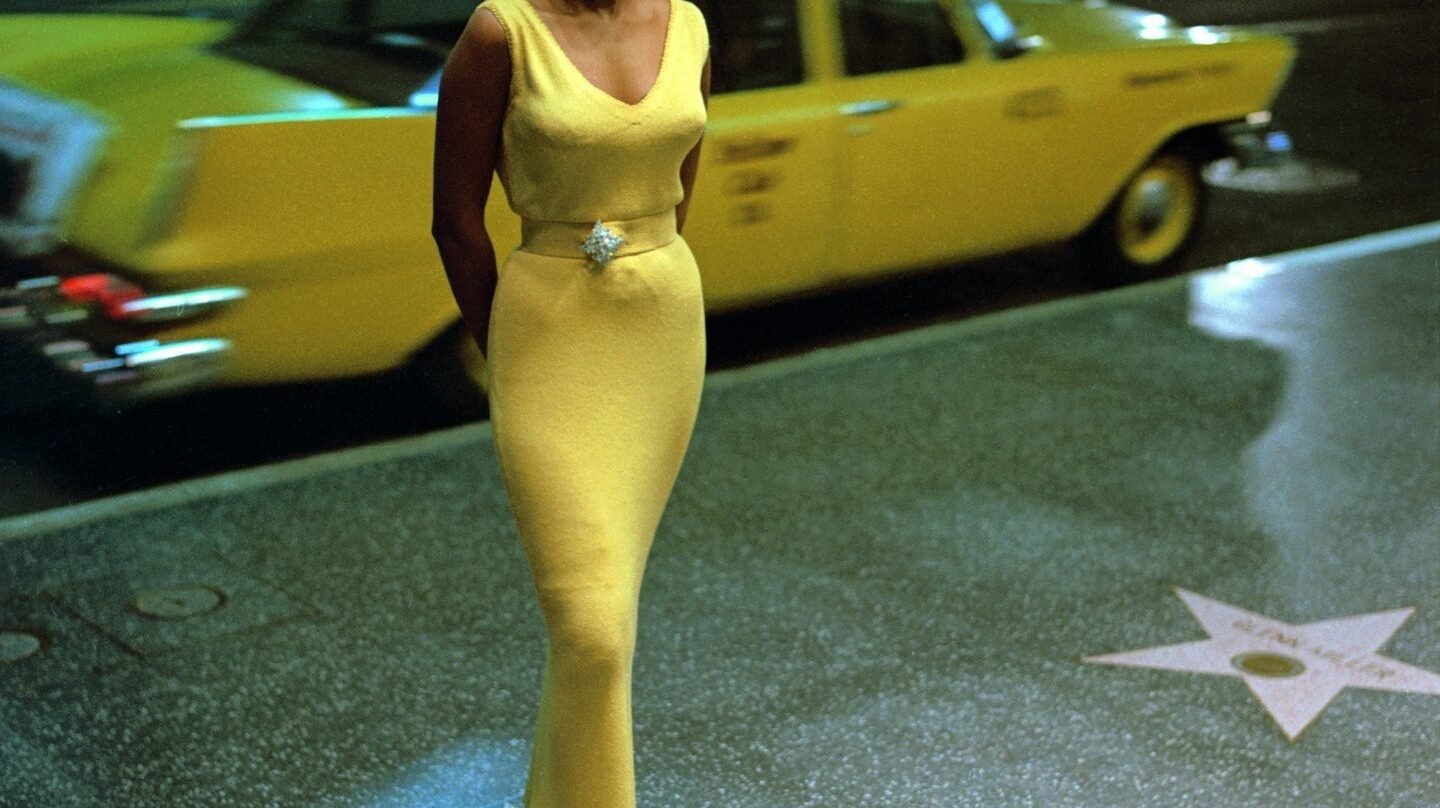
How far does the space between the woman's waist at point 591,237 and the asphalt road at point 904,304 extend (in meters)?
3.22

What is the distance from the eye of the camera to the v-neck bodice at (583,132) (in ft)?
9.48

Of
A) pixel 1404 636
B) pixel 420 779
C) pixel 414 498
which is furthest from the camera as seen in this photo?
pixel 414 498

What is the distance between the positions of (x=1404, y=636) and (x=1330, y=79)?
1102 cm

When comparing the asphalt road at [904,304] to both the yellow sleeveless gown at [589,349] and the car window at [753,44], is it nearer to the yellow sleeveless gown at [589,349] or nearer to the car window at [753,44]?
the car window at [753,44]

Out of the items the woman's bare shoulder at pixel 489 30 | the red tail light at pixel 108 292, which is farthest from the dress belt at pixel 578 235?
the red tail light at pixel 108 292

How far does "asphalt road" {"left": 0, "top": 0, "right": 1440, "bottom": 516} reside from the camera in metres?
6.14

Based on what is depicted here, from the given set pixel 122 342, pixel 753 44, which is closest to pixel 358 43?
pixel 122 342

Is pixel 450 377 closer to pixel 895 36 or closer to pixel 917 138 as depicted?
pixel 917 138

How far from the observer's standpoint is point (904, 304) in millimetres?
8336

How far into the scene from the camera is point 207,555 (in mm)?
5055

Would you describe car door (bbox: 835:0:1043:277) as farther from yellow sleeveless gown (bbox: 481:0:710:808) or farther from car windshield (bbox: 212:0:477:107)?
yellow sleeveless gown (bbox: 481:0:710:808)

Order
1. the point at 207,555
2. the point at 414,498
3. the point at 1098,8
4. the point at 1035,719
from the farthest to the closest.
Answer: the point at 1098,8, the point at 414,498, the point at 207,555, the point at 1035,719

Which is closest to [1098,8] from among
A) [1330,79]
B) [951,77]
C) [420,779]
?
[951,77]

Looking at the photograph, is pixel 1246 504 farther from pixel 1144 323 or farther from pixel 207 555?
pixel 207 555
